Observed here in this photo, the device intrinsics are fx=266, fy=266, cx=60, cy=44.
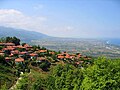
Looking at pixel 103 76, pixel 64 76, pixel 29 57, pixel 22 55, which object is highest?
pixel 103 76

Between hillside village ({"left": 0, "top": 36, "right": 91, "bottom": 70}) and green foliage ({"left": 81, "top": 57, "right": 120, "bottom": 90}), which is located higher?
green foliage ({"left": 81, "top": 57, "right": 120, "bottom": 90})

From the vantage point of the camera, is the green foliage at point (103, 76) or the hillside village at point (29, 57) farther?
the hillside village at point (29, 57)

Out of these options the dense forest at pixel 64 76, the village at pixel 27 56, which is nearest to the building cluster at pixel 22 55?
the village at pixel 27 56

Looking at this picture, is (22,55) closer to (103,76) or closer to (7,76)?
(7,76)

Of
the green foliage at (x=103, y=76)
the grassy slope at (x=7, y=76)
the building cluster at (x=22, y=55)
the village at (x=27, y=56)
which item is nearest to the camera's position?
the green foliage at (x=103, y=76)

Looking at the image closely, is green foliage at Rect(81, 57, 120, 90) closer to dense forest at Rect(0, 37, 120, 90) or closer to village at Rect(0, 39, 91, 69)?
dense forest at Rect(0, 37, 120, 90)

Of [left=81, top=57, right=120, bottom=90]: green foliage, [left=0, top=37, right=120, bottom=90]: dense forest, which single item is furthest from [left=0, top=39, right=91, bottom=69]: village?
[left=81, top=57, right=120, bottom=90]: green foliage

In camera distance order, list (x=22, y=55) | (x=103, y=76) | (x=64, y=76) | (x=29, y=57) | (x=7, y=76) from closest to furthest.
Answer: (x=103, y=76)
(x=64, y=76)
(x=7, y=76)
(x=22, y=55)
(x=29, y=57)

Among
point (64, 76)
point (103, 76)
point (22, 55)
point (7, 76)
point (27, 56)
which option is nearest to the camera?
point (103, 76)

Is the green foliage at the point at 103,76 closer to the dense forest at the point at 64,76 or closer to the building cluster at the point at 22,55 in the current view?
the dense forest at the point at 64,76

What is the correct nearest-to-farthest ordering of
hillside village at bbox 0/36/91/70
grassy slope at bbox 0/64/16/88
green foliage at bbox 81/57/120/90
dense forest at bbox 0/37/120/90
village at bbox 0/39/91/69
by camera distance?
green foliage at bbox 81/57/120/90, dense forest at bbox 0/37/120/90, grassy slope at bbox 0/64/16/88, hillside village at bbox 0/36/91/70, village at bbox 0/39/91/69

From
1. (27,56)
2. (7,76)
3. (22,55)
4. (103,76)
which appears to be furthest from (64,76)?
(27,56)

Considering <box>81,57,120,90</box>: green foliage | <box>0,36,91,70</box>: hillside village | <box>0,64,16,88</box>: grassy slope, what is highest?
<box>81,57,120,90</box>: green foliage

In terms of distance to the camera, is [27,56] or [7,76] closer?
[7,76]
